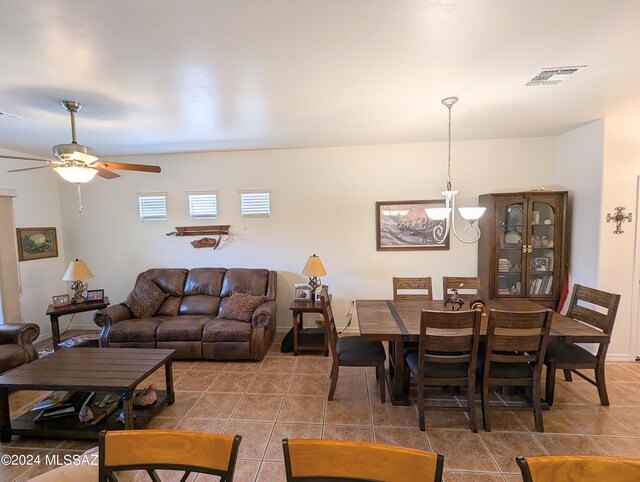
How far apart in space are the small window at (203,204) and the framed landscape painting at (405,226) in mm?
2384

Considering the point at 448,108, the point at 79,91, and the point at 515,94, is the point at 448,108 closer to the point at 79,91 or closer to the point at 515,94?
the point at 515,94

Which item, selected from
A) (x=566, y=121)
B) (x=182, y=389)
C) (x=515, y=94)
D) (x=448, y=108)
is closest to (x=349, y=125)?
(x=448, y=108)

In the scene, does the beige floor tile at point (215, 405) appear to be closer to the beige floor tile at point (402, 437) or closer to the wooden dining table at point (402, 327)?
the beige floor tile at point (402, 437)

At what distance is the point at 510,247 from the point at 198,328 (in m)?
3.94

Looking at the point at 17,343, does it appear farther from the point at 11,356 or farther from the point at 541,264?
the point at 541,264

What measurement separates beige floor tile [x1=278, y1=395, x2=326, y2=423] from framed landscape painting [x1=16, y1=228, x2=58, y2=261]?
420 centimetres

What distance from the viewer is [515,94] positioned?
2566 mm

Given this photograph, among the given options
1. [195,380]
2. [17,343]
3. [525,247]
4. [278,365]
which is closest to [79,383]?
[195,380]

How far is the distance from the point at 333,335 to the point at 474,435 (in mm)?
1293

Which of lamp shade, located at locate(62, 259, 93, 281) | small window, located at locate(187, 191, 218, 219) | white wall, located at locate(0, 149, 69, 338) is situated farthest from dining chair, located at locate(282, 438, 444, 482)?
white wall, located at locate(0, 149, 69, 338)

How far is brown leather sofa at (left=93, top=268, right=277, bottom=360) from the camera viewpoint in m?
3.50

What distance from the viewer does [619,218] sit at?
10.6 ft

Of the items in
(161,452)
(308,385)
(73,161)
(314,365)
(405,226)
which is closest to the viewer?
(161,452)

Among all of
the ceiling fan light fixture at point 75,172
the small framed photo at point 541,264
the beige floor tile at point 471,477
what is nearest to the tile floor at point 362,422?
the beige floor tile at point 471,477
